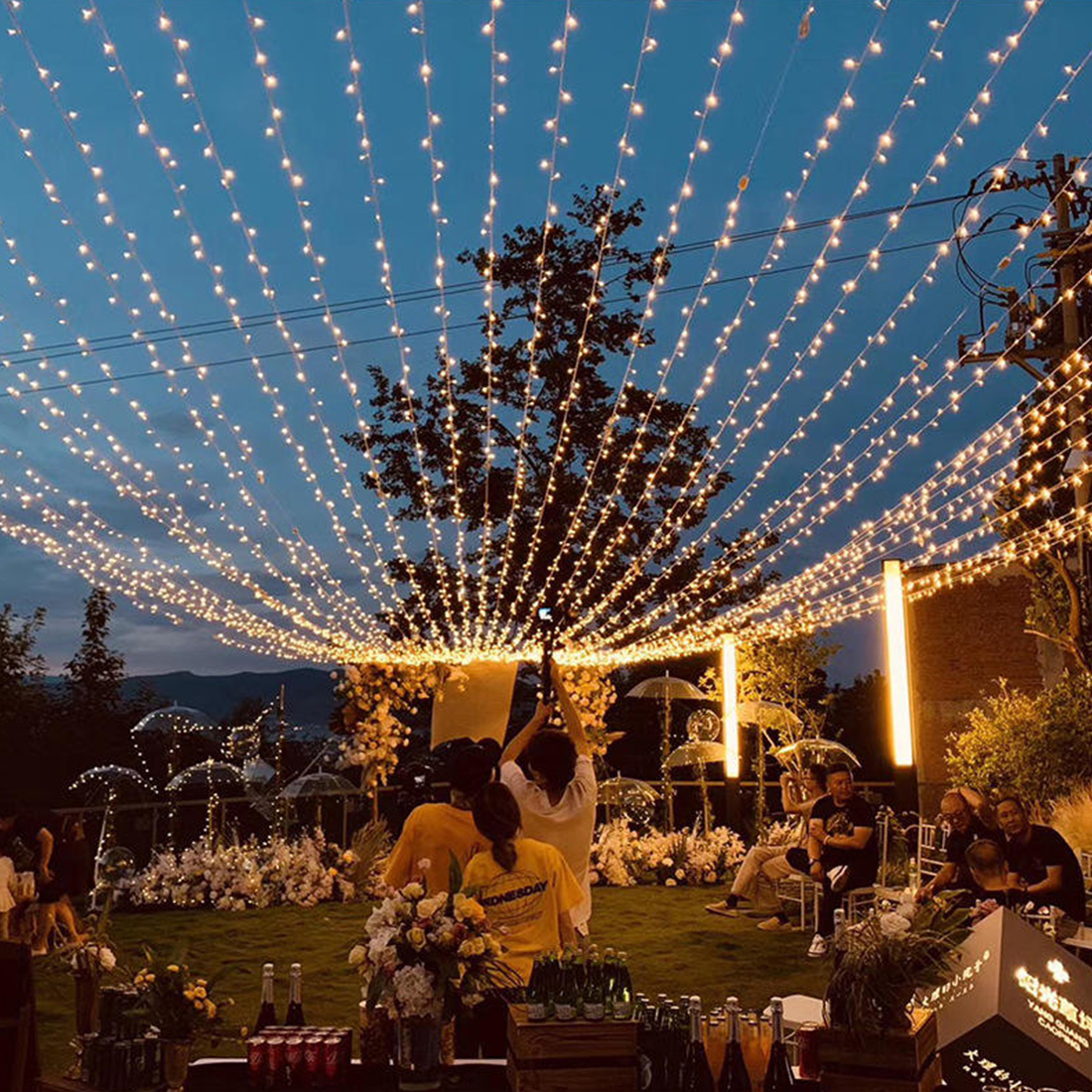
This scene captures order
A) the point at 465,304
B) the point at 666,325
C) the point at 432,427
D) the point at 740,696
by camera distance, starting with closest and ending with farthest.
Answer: the point at 740,696
the point at 465,304
the point at 432,427
the point at 666,325

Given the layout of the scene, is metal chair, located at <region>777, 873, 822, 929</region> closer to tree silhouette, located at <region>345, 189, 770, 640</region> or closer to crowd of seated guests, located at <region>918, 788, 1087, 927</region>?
crowd of seated guests, located at <region>918, 788, 1087, 927</region>

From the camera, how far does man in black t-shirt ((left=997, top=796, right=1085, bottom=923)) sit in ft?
20.6

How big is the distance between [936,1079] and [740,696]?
1181 cm

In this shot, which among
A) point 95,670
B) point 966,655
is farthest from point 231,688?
point 966,655

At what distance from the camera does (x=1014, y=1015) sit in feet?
10.5

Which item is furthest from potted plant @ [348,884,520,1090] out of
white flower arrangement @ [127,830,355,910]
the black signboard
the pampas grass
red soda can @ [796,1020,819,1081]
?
white flower arrangement @ [127,830,355,910]

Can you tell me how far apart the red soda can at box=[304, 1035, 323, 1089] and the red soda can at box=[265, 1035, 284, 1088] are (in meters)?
0.06

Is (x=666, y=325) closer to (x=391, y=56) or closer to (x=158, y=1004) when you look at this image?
(x=391, y=56)

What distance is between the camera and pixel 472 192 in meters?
5.97

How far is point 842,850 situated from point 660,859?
4.71m

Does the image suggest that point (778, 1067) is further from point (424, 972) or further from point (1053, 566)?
point (1053, 566)

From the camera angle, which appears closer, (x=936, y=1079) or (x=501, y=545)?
(x=936, y=1079)

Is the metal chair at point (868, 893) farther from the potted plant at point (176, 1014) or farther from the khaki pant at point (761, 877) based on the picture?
the potted plant at point (176, 1014)

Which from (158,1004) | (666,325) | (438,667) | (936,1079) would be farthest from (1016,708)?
(666,325)
